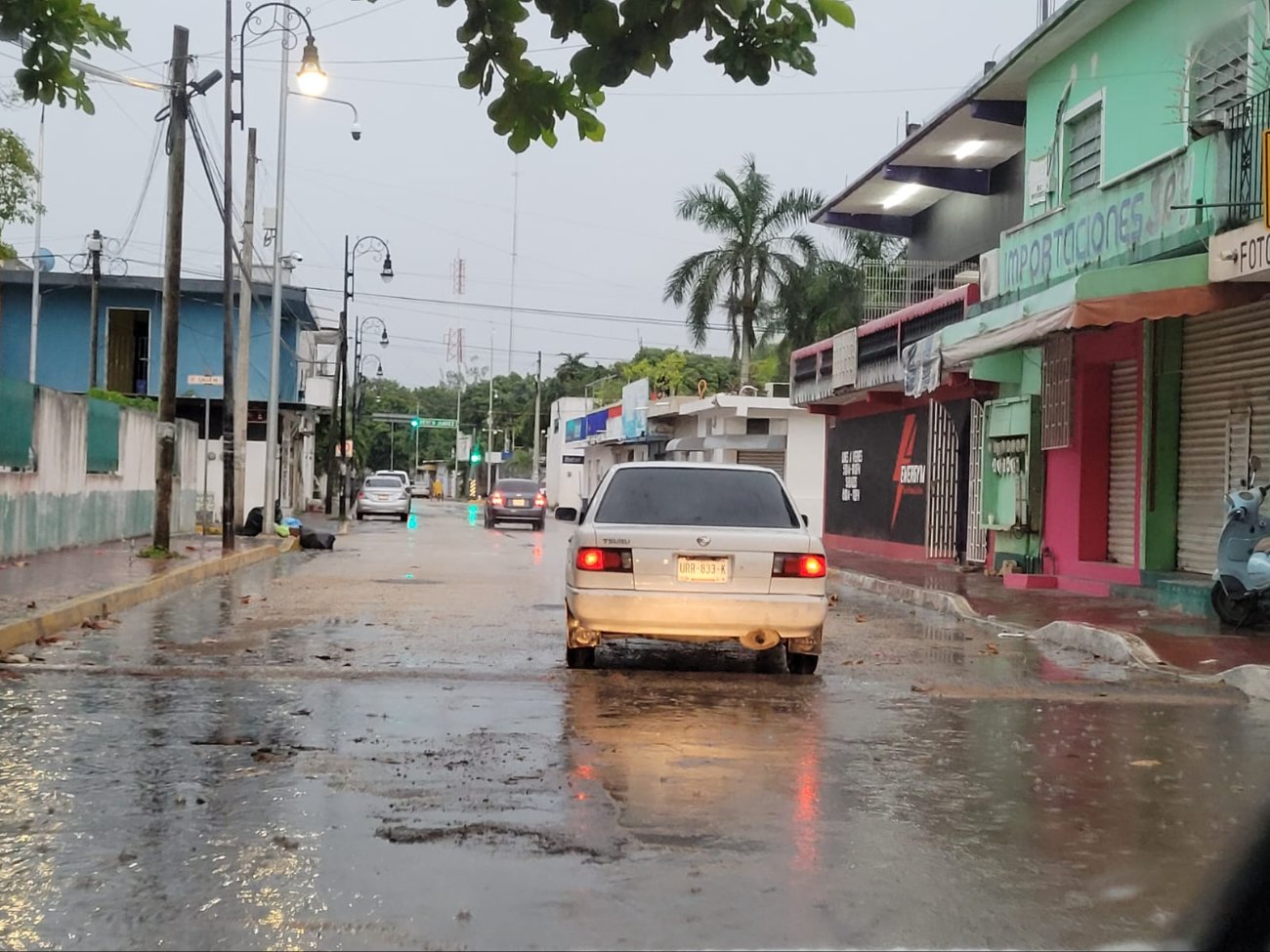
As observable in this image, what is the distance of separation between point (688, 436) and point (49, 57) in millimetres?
45656

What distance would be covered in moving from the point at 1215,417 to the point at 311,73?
1626cm

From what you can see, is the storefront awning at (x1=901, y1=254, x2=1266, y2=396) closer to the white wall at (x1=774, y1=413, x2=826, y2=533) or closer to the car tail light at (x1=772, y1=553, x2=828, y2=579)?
the car tail light at (x1=772, y1=553, x2=828, y2=579)

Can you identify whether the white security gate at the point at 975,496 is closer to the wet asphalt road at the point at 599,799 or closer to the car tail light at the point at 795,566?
the wet asphalt road at the point at 599,799

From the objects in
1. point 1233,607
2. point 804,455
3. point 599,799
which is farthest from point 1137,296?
point 804,455

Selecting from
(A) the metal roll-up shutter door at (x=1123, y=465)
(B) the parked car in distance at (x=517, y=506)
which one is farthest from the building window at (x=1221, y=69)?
(B) the parked car in distance at (x=517, y=506)

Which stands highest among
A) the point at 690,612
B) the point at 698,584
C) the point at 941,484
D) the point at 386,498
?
the point at 941,484

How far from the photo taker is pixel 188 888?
4.75 meters

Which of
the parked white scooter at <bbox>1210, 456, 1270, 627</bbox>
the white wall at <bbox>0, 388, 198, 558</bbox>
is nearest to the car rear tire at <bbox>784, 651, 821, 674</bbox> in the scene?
the parked white scooter at <bbox>1210, 456, 1270, 627</bbox>

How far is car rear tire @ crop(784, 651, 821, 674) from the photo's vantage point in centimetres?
1050

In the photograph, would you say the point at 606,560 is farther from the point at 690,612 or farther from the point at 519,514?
the point at 519,514

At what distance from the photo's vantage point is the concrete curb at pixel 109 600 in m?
11.7

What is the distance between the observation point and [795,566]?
993 cm

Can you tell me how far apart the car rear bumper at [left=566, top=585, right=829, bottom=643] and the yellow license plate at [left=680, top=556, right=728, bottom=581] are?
110 mm

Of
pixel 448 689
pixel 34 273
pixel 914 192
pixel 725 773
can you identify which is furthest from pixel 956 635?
pixel 34 273
